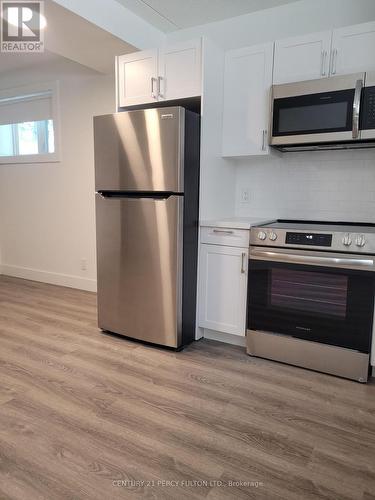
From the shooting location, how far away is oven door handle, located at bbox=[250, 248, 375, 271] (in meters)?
2.16

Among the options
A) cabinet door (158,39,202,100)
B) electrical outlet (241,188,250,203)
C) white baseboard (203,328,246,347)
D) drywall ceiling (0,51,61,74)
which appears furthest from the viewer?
drywall ceiling (0,51,61,74)

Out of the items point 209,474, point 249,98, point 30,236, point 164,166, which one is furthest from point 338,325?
point 30,236

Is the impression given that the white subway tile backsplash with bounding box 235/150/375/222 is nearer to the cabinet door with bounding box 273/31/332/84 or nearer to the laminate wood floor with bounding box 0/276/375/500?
the cabinet door with bounding box 273/31/332/84

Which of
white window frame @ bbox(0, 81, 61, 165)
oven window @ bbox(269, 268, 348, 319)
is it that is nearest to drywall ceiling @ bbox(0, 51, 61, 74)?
white window frame @ bbox(0, 81, 61, 165)

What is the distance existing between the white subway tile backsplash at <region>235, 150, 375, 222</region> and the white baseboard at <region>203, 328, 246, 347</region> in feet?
3.48

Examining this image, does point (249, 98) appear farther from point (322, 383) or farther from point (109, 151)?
point (322, 383)

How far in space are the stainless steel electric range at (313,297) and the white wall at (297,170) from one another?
1.61 ft

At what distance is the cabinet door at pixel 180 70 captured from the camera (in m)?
2.58

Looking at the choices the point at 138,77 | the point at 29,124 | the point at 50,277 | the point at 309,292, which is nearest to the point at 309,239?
the point at 309,292

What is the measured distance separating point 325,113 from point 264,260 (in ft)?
3.51

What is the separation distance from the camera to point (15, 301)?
12.7 feet

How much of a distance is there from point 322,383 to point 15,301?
124 inches

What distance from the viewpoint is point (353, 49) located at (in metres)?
2.36

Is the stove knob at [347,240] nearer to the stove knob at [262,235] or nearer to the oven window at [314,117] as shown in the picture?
the stove knob at [262,235]
